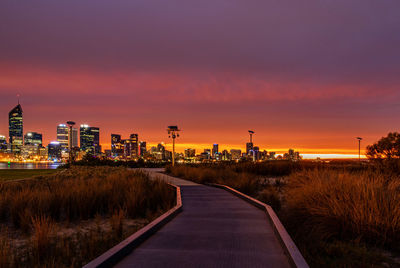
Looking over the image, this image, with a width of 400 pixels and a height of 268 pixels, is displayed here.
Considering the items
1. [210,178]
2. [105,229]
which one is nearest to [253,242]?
[105,229]

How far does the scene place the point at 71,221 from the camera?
8.13m

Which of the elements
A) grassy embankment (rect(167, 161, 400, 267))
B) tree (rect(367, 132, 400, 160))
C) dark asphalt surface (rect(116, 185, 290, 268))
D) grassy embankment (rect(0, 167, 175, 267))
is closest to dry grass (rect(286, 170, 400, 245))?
grassy embankment (rect(167, 161, 400, 267))

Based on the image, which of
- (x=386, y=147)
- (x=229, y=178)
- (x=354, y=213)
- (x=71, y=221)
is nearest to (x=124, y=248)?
(x=71, y=221)

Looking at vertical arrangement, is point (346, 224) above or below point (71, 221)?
above

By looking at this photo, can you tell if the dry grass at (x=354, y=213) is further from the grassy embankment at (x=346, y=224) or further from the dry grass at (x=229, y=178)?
the dry grass at (x=229, y=178)

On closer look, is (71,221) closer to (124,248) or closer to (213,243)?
(124,248)

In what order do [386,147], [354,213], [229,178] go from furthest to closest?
1. [386,147]
2. [229,178]
3. [354,213]

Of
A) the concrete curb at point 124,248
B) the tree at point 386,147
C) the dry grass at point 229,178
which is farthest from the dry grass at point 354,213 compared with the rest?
the tree at point 386,147

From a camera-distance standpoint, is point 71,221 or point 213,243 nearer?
point 213,243

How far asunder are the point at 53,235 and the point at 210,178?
10961 mm

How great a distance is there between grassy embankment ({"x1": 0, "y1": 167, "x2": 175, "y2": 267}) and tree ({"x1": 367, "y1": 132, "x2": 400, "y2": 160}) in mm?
35389

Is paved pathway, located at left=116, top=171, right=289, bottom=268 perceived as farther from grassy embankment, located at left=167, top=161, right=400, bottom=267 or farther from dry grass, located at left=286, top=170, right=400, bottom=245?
dry grass, located at left=286, top=170, right=400, bottom=245

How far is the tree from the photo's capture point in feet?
119

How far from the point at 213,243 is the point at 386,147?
39.8 meters
